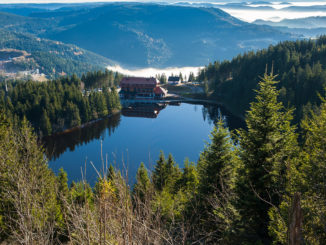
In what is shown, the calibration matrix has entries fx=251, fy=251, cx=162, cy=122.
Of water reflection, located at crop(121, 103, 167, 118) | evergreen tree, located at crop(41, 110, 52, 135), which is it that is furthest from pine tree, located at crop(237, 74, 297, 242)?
water reflection, located at crop(121, 103, 167, 118)

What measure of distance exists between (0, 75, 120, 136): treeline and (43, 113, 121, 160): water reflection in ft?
6.04

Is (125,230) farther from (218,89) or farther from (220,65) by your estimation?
(220,65)

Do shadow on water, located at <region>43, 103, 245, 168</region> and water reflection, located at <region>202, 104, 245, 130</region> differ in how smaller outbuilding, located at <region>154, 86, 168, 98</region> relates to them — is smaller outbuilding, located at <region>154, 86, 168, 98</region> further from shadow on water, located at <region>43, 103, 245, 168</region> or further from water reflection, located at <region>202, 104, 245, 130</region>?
water reflection, located at <region>202, 104, 245, 130</region>

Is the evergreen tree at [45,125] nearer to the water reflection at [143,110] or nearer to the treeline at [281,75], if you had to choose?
the water reflection at [143,110]

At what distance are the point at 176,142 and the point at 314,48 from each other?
54.9 meters

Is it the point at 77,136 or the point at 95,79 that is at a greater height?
the point at 95,79

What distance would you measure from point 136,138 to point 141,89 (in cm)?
3716

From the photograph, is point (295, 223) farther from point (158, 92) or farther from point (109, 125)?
point (158, 92)

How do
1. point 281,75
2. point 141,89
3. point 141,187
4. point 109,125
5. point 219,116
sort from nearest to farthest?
point 141,187, point 109,125, point 281,75, point 219,116, point 141,89

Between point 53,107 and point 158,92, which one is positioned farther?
point 158,92

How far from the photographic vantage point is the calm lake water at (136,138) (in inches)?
1526

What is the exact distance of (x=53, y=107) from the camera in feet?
175

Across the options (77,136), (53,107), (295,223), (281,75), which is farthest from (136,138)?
(295,223)

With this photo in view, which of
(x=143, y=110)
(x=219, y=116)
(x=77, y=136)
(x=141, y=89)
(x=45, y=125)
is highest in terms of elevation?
(x=141, y=89)
